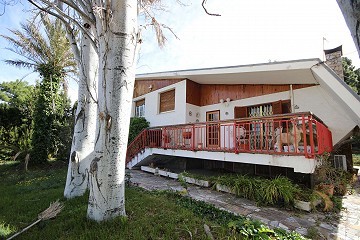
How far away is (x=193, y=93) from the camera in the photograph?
10547 mm

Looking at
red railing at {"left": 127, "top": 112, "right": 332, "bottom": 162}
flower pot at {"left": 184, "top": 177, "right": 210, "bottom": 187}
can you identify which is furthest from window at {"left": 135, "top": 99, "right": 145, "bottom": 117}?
flower pot at {"left": 184, "top": 177, "right": 210, "bottom": 187}

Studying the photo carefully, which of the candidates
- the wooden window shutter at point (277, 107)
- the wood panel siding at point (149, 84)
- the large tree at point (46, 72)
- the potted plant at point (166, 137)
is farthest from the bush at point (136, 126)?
the wooden window shutter at point (277, 107)

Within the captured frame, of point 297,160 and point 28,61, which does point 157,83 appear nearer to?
point 28,61

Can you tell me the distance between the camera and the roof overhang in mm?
6038

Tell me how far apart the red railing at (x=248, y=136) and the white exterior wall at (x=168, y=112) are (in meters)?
1.49

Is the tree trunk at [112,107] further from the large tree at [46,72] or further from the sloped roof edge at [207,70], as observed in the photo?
the large tree at [46,72]

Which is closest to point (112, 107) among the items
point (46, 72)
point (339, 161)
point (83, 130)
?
point (83, 130)

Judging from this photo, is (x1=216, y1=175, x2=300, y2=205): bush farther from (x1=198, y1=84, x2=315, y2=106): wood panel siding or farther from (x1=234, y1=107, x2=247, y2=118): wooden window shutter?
(x1=198, y1=84, x2=315, y2=106): wood panel siding

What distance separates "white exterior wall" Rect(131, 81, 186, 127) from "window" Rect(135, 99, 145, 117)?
449mm

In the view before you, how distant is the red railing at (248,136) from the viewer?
199 inches

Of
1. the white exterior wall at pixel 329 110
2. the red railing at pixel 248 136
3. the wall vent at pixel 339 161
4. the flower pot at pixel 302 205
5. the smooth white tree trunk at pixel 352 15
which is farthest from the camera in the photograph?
the wall vent at pixel 339 161

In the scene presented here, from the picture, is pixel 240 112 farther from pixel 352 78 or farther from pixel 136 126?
Answer: pixel 352 78

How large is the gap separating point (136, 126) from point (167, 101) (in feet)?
8.67

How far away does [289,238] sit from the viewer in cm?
288
